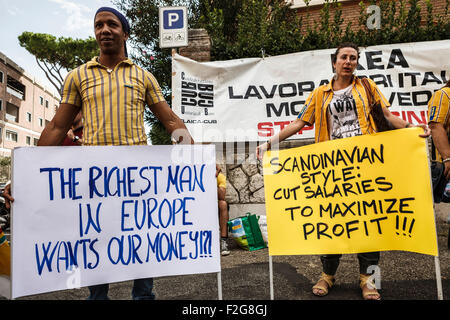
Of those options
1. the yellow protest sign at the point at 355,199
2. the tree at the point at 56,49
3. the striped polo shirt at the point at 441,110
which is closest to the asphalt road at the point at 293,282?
the yellow protest sign at the point at 355,199

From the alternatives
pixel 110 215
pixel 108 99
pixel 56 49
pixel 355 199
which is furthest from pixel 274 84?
pixel 56 49

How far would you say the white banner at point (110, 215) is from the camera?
1.67 metres

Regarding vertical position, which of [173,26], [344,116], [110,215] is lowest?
[110,215]

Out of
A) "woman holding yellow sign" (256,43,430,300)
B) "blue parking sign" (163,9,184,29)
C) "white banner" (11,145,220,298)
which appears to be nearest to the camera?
"white banner" (11,145,220,298)

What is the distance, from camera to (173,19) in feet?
15.0

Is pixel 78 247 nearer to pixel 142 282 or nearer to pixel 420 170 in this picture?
pixel 142 282

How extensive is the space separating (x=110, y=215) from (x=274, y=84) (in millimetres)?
→ 3747

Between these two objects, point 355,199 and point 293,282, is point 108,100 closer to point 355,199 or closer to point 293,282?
point 355,199

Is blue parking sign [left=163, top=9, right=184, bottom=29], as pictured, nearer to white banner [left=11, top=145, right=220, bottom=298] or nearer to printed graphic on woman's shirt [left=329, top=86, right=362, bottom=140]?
printed graphic on woman's shirt [left=329, top=86, right=362, bottom=140]

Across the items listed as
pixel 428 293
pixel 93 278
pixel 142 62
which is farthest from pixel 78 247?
pixel 142 62

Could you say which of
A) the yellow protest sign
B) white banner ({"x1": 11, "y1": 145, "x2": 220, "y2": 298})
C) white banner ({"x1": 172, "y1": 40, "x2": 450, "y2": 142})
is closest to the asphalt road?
the yellow protest sign

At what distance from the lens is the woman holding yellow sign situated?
224cm

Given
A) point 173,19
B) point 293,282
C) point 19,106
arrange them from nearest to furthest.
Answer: point 293,282 → point 173,19 → point 19,106

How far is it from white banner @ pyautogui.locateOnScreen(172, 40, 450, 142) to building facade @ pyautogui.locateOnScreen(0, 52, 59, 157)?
27.5 metres
